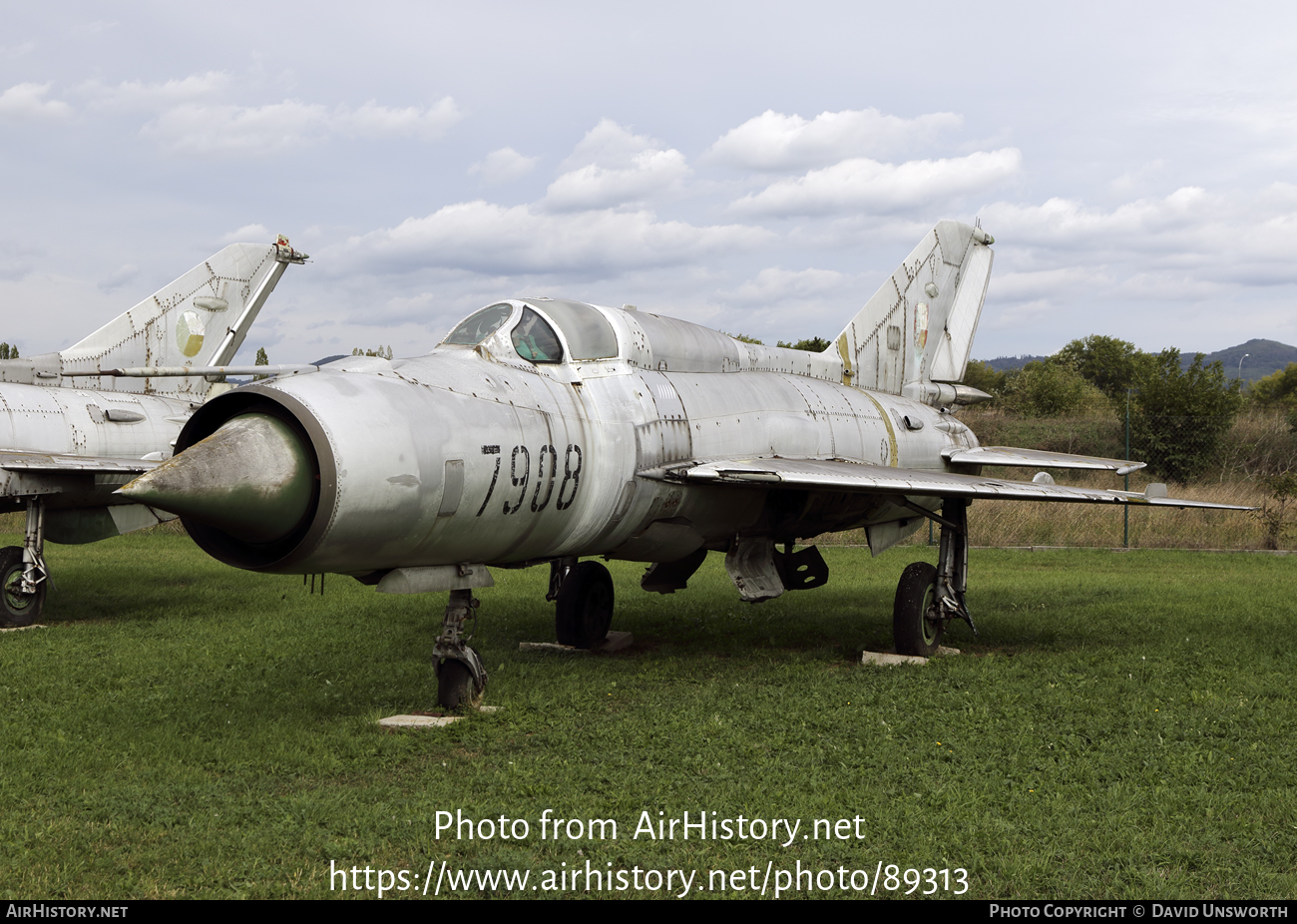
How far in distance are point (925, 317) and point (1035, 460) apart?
8.72ft

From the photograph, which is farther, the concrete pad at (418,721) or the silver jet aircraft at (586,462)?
the concrete pad at (418,721)

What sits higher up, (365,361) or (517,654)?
(365,361)

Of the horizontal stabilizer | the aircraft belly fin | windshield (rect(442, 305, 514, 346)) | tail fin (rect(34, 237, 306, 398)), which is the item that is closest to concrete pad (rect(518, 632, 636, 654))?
the aircraft belly fin

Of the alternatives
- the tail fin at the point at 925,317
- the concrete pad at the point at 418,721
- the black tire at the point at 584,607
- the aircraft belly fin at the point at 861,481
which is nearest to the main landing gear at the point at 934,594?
the aircraft belly fin at the point at 861,481

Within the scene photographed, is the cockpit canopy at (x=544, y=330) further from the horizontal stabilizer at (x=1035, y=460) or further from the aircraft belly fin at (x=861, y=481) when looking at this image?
the horizontal stabilizer at (x=1035, y=460)

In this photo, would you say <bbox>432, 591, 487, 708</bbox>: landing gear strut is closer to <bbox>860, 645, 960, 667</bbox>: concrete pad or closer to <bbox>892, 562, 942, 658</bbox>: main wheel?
<bbox>860, 645, 960, 667</bbox>: concrete pad

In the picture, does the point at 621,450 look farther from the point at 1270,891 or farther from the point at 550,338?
the point at 1270,891

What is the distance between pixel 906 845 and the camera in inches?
180

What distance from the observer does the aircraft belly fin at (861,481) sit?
759 cm

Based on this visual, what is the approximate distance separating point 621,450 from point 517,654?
3070 millimetres

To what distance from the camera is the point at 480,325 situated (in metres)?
7.38

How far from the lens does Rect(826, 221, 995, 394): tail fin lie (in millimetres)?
11844

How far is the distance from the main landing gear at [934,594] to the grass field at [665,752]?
19.3 inches

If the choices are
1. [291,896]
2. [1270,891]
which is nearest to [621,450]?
[291,896]
